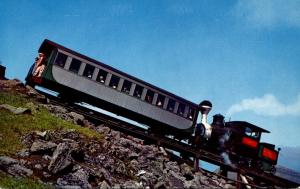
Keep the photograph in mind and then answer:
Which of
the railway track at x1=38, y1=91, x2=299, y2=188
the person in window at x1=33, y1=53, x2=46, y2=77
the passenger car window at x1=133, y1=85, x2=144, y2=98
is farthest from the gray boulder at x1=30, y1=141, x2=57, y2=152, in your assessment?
the passenger car window at x1=133, y1=85, x2=144, y2=98

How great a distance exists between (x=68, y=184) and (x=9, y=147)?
11.0 ft

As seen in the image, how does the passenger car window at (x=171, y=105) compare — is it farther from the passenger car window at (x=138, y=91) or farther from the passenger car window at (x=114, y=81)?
the passenger car window at (x=114, y=81)

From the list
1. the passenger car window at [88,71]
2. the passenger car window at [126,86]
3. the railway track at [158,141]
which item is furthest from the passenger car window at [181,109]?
the passenger car window at [88,71]

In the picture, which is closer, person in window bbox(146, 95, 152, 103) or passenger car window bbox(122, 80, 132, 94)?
passenger car window bbox(122, 80, 132, 94)

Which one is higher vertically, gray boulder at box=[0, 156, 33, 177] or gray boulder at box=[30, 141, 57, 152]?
gray boulder at box=[30, 141, 57, 152]

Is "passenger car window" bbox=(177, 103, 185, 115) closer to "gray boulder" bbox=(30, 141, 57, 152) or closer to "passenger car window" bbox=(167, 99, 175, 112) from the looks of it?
"passenger car window" bbox=(167, 99, 175, 112)

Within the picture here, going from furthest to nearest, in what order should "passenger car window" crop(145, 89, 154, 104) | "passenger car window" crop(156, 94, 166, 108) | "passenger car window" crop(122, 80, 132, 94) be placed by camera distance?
"passenger car window" crop(156, 94, 166, 108) < "passenger car window" crop(145, 89, 154, 104) < "passenger car window" crop(122, 80, 132, 94)

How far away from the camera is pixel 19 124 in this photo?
14898 mm

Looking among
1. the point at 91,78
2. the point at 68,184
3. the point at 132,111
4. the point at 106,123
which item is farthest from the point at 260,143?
the point at 68,184

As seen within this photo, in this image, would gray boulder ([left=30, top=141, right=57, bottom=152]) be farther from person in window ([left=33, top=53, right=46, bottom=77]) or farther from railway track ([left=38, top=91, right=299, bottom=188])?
person in window ([left=33, top=53, right=46, bottom=77])

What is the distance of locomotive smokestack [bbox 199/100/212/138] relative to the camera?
24341mm

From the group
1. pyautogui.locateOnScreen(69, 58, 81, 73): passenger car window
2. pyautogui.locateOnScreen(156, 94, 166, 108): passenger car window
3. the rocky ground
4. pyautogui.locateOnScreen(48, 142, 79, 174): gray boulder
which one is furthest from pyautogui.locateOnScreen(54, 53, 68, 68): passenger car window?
pyautogui.locateOnScreen(48, 142, 79, 174): gray boulder

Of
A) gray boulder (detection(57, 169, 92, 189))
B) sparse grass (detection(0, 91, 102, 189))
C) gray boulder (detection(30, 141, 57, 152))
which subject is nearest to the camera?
gray boulder (detection(57, 169, 92, 189))

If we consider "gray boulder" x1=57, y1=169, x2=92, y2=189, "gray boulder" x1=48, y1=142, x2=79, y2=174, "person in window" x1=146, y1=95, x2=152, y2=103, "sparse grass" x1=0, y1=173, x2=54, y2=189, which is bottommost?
"sparse grass" x1=0, y1=173, x2=54, y2=189
